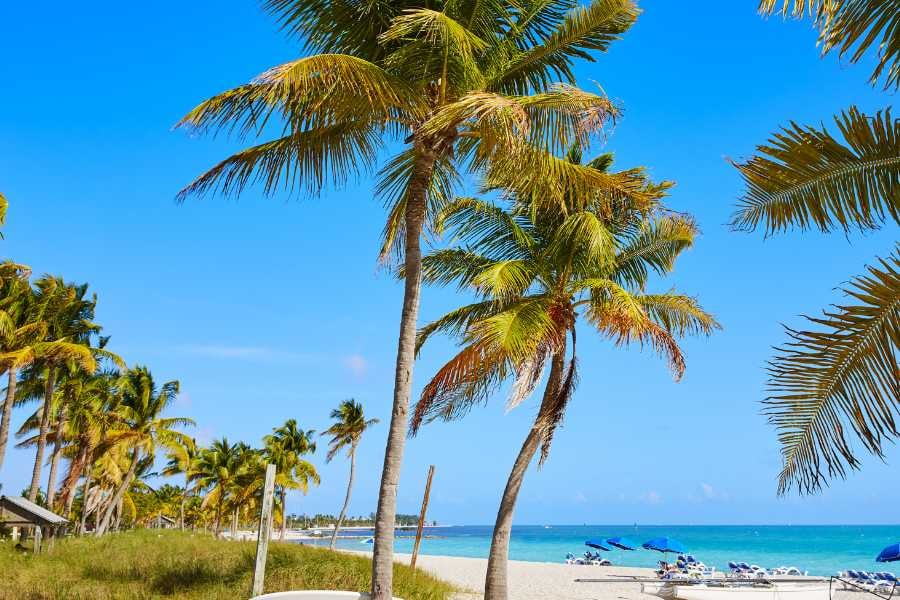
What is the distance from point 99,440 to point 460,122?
3341 cm

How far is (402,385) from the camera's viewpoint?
8.72m

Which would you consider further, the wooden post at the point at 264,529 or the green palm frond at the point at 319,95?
the wooden post at the point at 264,529

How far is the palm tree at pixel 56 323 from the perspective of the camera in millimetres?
28031

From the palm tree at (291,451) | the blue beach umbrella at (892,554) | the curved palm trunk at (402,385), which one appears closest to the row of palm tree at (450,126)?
the curved palm trunk at (402,385)

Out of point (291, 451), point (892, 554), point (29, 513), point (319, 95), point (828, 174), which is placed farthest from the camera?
point (291, 451)

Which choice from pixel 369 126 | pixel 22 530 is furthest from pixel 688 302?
pixel 22 530

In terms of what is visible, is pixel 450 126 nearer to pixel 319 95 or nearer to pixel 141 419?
pixel 319 95

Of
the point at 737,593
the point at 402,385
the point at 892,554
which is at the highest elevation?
the point at 402,385

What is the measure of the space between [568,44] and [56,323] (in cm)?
2729

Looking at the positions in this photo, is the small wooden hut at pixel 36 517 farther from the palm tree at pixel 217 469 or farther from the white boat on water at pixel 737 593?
the palm tree at pixel 217 469

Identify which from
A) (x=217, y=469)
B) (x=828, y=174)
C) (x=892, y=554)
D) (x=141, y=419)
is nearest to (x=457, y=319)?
(x=828, y=174)

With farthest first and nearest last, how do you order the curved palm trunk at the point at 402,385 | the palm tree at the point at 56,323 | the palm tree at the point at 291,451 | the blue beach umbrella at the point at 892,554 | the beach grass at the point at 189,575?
the palm tree at the point at 291,451, the palm tree at the point at 56,323, the blue beach umbrella at the point at 892,554, the beach grass at the point at 189,575, the curved palm trunk at the point at 402,385

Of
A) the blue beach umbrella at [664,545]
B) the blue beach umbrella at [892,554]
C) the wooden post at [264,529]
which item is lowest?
the blue beach umbrella at [664,545]

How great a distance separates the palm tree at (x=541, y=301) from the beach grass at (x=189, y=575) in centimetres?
296
